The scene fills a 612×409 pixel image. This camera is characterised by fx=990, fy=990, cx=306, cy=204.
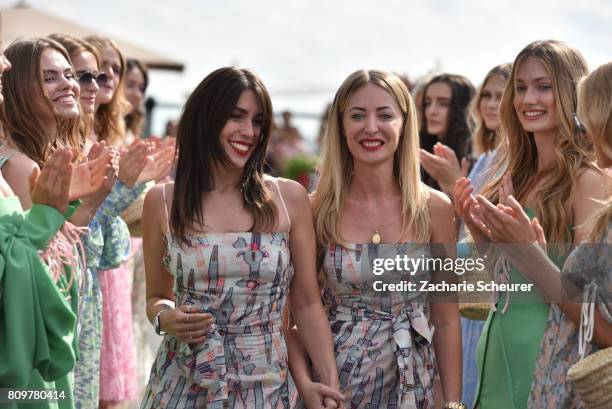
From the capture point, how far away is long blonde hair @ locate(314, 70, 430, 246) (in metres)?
4.24

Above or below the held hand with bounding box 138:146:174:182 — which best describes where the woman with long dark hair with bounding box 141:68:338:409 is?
below

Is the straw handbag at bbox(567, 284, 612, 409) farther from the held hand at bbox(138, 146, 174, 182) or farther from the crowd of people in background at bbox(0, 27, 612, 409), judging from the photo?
the held hand at bbox(138, 146, 174, 182)

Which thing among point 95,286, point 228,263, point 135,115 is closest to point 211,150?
point 228,263

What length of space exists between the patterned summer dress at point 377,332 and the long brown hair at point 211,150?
42 cm

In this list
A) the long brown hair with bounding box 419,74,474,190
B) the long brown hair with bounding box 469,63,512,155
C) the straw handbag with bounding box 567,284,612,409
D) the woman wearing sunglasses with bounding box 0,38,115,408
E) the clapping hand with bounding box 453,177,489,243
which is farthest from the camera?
the long brown hair with bounding box 419,74,474,190

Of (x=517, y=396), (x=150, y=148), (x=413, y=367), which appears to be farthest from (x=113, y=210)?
(x=517, y=396)

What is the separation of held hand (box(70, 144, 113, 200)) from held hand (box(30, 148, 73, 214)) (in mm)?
180

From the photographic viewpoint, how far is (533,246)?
3.69m

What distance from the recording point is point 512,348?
3980 mm

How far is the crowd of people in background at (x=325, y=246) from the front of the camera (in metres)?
3.45

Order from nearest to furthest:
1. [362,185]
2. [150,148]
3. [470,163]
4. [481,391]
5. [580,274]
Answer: [580,274] < [481,391] < [362,185] < [150,148] < [470,163]

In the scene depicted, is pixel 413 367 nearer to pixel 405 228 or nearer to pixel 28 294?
pixel 405 228

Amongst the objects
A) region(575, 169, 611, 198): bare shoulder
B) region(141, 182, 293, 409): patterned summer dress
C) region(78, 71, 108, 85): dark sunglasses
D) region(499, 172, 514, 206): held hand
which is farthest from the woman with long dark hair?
region(78, 71, 108, 85): dark sunglasses

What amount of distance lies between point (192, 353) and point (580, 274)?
150 centimetres
